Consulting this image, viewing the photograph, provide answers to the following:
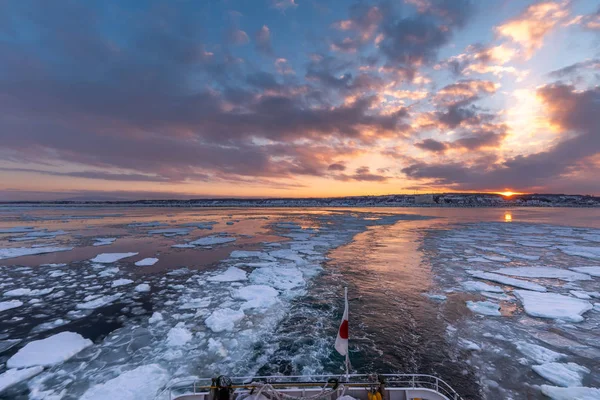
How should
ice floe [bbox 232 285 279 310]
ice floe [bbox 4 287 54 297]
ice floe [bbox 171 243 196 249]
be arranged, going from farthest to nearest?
ice floe [bbox 171 243 196 249]
ice floe [bbox 4 287 54 297]
ice floe [bbox 232 285 279 310]

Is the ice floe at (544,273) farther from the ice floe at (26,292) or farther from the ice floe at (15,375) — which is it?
the ice floe at (26,292)

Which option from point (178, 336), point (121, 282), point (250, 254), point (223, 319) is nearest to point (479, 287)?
point (223, 319)

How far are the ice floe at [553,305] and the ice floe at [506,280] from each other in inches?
31.9

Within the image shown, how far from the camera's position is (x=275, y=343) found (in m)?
7.82

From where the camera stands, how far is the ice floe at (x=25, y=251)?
61.1ft

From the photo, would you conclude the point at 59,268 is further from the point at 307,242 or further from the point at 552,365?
the point at 552,365

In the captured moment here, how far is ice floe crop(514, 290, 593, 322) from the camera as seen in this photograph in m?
9.46

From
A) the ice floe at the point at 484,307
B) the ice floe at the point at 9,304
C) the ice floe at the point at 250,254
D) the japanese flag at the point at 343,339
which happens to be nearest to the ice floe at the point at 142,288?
the ice floe at the point at 9,304

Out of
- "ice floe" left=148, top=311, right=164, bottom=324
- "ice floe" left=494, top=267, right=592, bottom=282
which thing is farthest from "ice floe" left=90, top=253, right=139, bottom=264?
"ice floe" left=494, top=267, right=592, bottom=282

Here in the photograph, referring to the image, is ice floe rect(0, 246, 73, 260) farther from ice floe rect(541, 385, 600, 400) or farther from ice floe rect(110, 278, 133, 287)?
ice floe rect(541, 385, 600, 400)

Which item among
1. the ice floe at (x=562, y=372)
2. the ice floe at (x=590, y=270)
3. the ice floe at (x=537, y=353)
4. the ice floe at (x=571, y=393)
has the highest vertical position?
the ice floe at (x=590, y=270)

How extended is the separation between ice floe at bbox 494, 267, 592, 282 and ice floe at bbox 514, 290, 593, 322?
3.36 metres

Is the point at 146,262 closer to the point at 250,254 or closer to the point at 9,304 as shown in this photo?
the point at 250,254

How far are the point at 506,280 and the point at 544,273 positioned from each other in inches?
126
